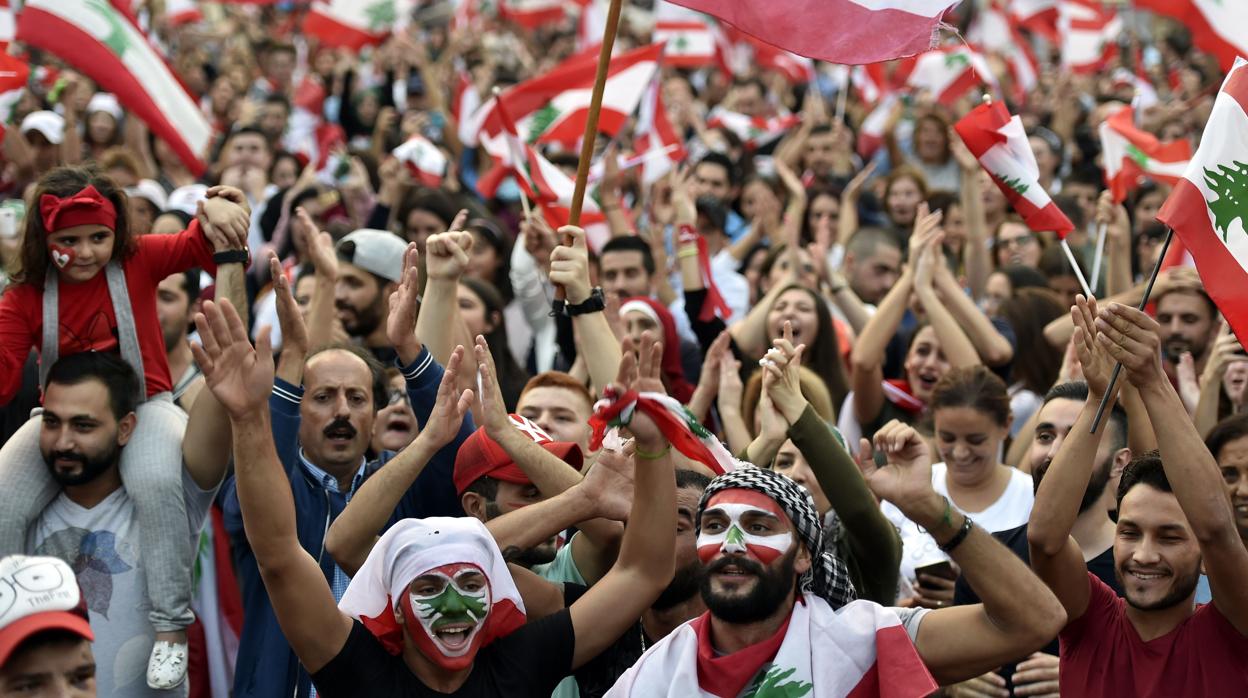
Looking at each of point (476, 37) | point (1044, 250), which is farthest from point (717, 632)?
point (476, 37)

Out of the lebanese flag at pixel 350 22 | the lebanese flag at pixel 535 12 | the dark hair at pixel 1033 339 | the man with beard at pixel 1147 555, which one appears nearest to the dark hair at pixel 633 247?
the dark hair at pixel 1033 339

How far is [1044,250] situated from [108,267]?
20.4 ft

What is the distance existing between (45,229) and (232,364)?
1.65 m

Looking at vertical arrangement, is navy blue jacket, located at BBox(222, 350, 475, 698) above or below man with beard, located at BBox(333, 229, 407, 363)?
below

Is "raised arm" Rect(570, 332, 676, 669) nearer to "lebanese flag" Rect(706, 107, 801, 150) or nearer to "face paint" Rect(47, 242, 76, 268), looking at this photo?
"face paint" Rect(47, 242, 76, 268)

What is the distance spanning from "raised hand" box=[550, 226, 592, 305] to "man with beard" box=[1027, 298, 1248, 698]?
1.92m

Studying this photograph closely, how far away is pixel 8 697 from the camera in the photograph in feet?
12.4

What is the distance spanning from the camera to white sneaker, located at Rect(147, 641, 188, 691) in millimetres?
5672

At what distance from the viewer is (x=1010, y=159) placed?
6.47 meters

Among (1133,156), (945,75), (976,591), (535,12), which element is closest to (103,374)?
(976,591)

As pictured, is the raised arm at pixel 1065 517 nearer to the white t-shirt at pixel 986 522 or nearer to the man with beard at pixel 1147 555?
the man with beard at pixel 1147 555

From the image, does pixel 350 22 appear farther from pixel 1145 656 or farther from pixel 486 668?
pixel 1145 656

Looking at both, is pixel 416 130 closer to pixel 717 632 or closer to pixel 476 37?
pixel 476 37

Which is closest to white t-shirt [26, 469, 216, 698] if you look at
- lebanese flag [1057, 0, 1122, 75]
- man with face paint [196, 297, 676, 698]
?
man with face paint [196, 297, 676, 698]
